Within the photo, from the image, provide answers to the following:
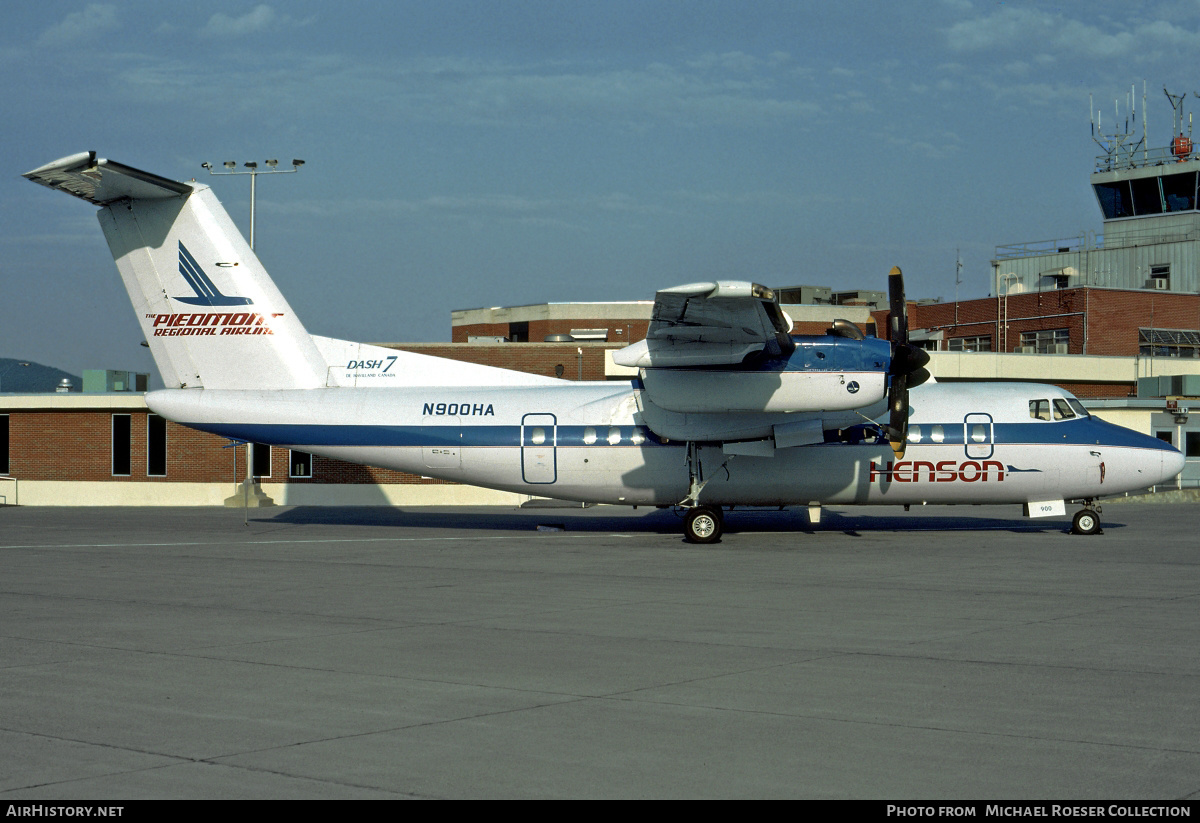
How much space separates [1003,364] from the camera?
4628 cm

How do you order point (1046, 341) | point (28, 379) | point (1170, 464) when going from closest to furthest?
point (1170, 464) < point (1046, 341) < point (28, 379)

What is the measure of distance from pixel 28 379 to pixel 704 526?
4828 inches

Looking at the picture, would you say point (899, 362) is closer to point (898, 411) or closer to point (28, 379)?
point (898, 411)

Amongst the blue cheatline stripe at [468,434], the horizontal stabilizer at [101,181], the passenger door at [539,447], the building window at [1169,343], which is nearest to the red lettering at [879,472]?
the blue cheatline stripe at [468,434]

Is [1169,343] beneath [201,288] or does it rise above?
above

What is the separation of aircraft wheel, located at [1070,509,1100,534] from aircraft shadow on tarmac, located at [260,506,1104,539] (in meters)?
0.89

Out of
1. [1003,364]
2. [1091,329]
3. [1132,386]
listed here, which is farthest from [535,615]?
[1091,329]

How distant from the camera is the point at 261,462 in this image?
42156 millimetres

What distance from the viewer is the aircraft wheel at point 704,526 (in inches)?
937

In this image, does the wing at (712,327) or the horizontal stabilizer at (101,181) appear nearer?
the wing at (712,327)

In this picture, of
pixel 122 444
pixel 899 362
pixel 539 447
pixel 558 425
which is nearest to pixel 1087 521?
pixel 899 362

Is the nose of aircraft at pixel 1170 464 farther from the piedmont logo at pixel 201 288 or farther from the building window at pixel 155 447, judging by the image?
the building window at pixel 155 447

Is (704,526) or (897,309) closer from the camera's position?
(897,309)

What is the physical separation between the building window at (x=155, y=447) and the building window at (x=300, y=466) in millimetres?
5186
